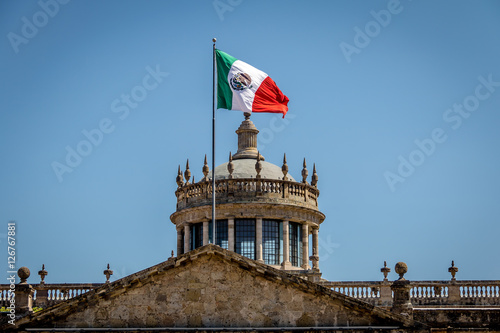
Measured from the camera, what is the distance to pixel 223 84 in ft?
140

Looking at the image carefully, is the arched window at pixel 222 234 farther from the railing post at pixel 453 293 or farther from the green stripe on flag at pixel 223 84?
the railing post at pixel 453 293

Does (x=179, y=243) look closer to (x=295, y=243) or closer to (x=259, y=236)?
(x=259, y=236)

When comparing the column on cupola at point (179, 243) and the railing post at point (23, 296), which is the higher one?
the column on cupola at point (179, 243)

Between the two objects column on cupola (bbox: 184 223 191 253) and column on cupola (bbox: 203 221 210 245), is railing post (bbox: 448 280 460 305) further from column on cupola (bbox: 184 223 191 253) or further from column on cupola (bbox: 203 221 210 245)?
column on cupola (bbox: 184 223 191 253)

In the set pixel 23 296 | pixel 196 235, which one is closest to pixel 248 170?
pixel 196 235

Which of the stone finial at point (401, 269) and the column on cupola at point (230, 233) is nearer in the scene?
the stone finial at point (401, 269)

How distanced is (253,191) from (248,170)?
6.08ft

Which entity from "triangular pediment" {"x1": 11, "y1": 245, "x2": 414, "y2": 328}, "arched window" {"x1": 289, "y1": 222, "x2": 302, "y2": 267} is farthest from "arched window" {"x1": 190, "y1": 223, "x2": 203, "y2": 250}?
A: "triangular pediment" {"x1": 11, "y1": 245, "x2": 414, "y2": 328}

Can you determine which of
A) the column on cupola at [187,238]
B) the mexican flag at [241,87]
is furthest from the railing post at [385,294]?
the column on cupola at [187,238]

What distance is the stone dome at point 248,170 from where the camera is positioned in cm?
5309

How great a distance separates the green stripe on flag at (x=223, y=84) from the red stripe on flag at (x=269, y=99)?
1122 millimetres

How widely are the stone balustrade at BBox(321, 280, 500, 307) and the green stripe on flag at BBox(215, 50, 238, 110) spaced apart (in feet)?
30.8

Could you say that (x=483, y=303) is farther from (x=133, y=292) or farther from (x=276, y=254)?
(x=133, y=292)

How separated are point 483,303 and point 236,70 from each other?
50.1 ft
